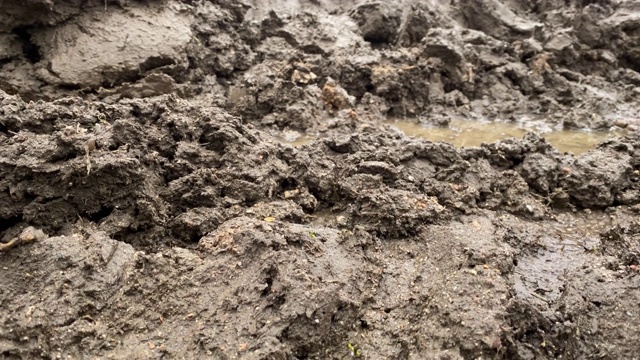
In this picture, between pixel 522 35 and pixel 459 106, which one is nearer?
pixel 459 106

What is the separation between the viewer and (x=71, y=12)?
724 cm

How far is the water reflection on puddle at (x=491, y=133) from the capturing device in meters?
7.08

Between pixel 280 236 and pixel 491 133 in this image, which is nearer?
pixel 280 236

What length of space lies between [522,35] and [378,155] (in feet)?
24.9

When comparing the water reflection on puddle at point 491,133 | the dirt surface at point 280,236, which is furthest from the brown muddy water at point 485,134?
the dirt surface at point 280,236

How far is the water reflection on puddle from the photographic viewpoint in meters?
7.08

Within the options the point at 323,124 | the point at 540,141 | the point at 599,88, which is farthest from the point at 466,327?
the point at 599,88

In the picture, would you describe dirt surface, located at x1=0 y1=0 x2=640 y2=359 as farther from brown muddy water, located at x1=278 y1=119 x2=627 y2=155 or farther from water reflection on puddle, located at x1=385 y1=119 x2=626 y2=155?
water reflection on puddle, located at x1=385 y1=119 x2=626 y2=155

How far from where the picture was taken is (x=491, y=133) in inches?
300

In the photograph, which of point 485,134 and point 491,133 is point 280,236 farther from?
point 491,133

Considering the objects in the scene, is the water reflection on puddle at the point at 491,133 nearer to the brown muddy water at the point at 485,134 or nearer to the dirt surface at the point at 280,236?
the brown muddy water at the point at 485,134

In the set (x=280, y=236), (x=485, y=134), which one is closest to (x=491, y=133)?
(x=485, y=134)

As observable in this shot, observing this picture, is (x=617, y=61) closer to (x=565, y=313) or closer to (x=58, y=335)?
(x=565, y=313)

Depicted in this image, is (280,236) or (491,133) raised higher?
(280,236)
